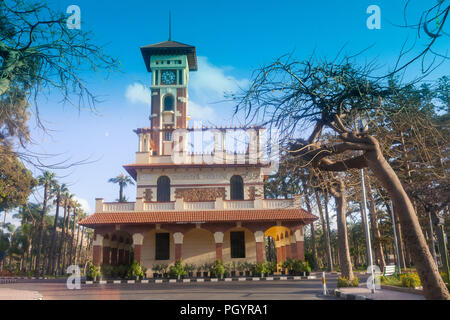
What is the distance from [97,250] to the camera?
24375 millimetres

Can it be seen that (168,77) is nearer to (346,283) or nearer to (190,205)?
(190,205)

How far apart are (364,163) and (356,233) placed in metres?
49.0

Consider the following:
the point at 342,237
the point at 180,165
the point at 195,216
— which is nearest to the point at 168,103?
the point at 180,165

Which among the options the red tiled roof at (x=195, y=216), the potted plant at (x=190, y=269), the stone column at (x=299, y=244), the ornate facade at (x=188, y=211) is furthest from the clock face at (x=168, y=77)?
the stone column at (x=299, y=244)

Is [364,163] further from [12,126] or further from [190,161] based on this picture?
[190,161]

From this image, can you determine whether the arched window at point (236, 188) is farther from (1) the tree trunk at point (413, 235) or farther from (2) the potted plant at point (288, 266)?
(1) the tree trunk at point (413, 235)

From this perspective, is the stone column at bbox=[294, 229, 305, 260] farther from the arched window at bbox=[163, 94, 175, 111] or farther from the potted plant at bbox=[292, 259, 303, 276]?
the arched window at bbox=[163, 94, 175, 111]

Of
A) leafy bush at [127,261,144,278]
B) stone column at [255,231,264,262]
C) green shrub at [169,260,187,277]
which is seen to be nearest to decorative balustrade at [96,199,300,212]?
stone column at [255,231,264,262]

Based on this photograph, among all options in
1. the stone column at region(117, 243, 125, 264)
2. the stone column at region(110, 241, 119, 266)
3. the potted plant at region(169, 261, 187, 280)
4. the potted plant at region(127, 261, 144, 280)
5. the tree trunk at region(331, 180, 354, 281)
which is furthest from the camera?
the stone column at region(117, 243, 125, 264)

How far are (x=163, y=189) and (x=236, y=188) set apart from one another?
6089mm

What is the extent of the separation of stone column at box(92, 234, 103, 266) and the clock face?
17.0m

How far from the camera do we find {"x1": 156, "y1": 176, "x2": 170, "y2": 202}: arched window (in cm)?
2816
